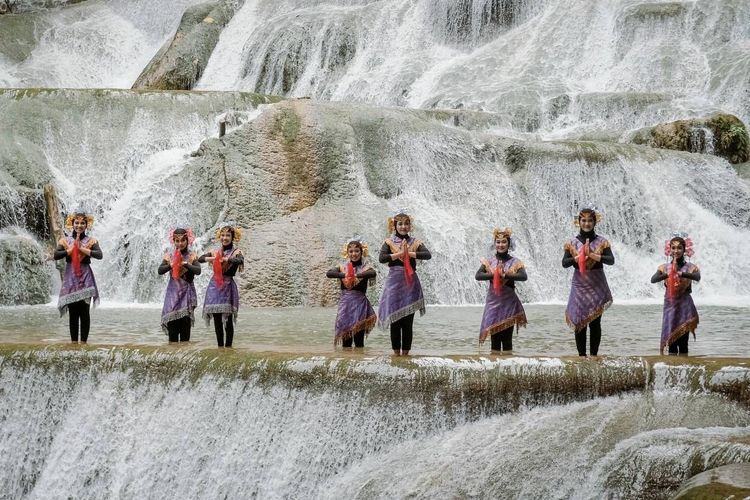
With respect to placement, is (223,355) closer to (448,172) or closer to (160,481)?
(160,481)

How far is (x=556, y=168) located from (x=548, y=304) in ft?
11.2

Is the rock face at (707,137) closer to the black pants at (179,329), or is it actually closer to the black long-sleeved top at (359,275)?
the black long-sleeved top at (359,275)

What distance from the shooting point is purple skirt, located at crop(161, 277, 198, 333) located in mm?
8680

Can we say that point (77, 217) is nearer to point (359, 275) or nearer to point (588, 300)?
point (359, 275)

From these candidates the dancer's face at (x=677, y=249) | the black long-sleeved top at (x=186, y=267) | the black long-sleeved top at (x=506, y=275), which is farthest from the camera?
the black long-sleeved top at (x=186, y=267)

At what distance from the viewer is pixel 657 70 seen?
23000 mm

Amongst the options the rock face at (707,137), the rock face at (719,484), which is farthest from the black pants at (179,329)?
the rock face at (707,137)

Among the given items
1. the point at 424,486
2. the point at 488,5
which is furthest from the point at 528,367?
the point at 488,5

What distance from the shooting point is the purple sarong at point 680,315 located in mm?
7730

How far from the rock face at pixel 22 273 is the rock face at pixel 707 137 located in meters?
12.3

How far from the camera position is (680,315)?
7.76 m

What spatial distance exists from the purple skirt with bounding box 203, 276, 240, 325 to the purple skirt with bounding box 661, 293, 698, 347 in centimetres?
386

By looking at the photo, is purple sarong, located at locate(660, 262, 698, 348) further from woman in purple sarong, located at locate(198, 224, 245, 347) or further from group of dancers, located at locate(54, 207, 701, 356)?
woman in purple sarong, located at locate(198, 224, 245, 347)

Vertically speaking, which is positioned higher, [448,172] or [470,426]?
[448,172]
